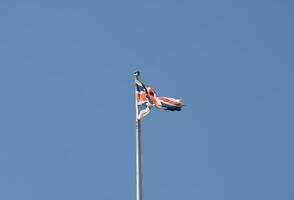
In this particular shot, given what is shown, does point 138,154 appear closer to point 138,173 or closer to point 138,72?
point 138,173

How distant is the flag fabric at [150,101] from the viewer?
46.6m

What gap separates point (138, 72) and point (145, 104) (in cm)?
193

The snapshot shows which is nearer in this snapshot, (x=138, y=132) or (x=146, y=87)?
(x=138, y=132)

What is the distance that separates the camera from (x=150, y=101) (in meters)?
46.8

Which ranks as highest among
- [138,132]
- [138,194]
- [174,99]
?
[174,99]

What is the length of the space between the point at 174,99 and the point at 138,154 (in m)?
5.35

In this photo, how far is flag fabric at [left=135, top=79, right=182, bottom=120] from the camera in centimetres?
4662

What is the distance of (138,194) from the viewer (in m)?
41.9

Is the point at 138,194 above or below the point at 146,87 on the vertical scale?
below

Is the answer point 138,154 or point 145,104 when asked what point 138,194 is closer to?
point 138,154

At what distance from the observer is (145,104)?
4662 centimetres

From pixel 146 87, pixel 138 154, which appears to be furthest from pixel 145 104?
pixel 138 154

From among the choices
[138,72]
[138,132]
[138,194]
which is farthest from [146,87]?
[138,194]

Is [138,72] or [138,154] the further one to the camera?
[138,72]
